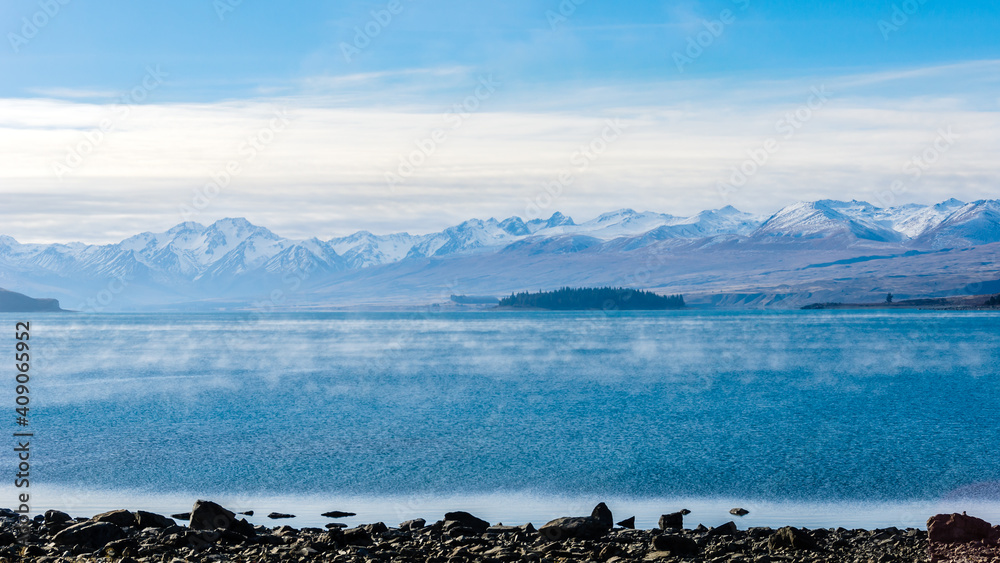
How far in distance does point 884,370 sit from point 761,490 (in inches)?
1735

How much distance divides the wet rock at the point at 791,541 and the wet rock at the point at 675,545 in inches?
52.2

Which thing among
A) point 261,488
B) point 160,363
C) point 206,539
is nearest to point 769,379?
point 261,488

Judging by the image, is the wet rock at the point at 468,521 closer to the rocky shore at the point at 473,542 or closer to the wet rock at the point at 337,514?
the rocky shore at the point at 473,542

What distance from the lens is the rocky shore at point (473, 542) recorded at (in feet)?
46.3

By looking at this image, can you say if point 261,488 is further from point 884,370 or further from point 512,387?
point 884,370

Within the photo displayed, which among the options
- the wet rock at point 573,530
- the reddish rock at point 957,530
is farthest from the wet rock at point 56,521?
the reddish rock at point 957,530

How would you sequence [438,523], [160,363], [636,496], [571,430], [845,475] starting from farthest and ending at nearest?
[160,363] < [571,430] < [845,475] < [636,496] < [438,523]

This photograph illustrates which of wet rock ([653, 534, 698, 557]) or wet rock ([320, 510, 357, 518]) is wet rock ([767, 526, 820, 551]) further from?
wet rock ([320, 510, 357, 518])

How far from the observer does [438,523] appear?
1748cm

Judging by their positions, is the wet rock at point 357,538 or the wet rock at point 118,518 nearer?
Result: the wet rock at point 357,538

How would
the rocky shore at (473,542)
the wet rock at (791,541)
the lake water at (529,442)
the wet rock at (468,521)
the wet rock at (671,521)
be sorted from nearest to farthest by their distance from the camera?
1. the rocky shore at (473,542)
2. the wet rock at (791,541)
3. the wet rock at (468,521)
4. the wet rock at (671,521)
5. the lake water at (529,442)

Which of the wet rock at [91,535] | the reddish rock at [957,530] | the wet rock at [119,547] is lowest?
the reddish rock at [957,530]

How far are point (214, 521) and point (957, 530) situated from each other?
518 inches

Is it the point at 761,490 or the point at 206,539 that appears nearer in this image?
the point at 206,539
